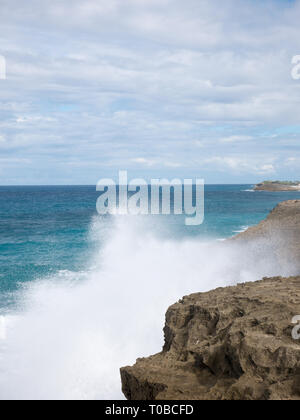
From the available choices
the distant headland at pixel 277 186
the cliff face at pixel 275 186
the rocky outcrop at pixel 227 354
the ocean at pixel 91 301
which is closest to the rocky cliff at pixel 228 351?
the rocky outcrop at pixel 227 354

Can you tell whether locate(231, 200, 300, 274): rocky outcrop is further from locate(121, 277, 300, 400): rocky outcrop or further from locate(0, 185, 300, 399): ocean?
locate(121, 277, 300, 400): rocky outcrop

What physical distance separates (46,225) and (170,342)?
40.2 m

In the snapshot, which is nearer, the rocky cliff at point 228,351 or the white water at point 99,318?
the rocky cliff at point 228,351

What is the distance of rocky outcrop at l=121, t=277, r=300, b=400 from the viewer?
220 inches

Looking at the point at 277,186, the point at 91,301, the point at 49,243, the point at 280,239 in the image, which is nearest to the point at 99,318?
the point at 91,301

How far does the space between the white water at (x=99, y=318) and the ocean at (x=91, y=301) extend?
0.03 meters

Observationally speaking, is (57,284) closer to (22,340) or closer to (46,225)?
(22,340)

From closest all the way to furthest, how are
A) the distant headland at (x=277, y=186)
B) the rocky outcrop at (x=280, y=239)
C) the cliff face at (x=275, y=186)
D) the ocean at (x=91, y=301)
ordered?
the ocean at (x=91, y=301), the rocky outcrop at (x=280, y=239), the distant headland at (x=277, y=186), the cliff face at (x=275, y=186)

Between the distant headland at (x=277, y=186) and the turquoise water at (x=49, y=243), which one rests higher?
the distant headland at (x=277, y=186)

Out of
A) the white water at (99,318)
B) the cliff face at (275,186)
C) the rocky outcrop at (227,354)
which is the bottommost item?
the white water at (99,318)

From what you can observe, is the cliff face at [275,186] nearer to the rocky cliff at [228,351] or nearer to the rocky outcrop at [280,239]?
the rocky outcrop at [280,239]

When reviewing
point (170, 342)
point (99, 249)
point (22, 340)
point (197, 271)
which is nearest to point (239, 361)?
point (170, 342)

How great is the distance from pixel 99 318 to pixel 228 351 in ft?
32.4

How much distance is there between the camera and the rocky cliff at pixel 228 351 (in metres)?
5.59
